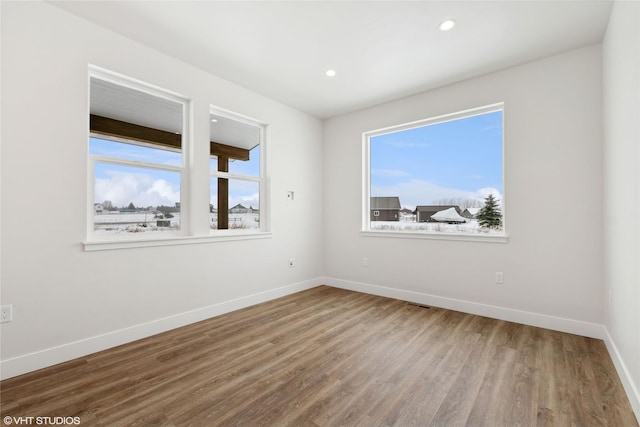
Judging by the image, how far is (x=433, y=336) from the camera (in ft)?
9.00

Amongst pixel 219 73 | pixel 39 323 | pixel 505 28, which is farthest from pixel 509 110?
pixel 39 323

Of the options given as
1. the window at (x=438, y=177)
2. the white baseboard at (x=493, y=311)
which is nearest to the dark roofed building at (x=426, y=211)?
the window at (x=438, y=177)

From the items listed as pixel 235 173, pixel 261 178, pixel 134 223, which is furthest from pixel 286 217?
pixel 134 223

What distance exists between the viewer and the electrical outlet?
2027mm

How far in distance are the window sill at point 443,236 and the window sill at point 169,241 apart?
157 centimetres

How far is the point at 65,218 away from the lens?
2311 millimetres

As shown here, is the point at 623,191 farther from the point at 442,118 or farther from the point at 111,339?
the point at 111,339

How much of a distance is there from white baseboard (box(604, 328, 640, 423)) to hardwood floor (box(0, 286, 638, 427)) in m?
0.05

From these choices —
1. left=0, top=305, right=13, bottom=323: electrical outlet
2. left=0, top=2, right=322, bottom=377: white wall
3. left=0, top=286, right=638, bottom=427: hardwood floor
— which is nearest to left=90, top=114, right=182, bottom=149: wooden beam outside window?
left=0, top=2, right=322, bottom=377: white wall

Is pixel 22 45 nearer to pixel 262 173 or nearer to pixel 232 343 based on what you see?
pixel 262 173

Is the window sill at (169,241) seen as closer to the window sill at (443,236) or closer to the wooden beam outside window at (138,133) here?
the wooden beam outside window at (138,133)

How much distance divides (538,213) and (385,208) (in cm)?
187

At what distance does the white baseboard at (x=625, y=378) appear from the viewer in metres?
1.64

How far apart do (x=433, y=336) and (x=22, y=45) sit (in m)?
4.07
